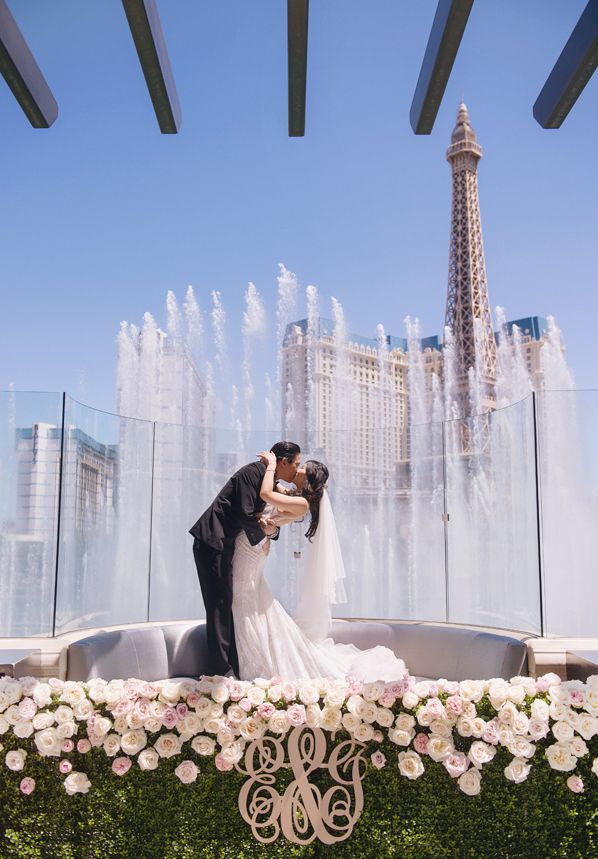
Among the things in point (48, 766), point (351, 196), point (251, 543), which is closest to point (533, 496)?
point (251, 543)

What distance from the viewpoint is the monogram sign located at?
239 centimetres

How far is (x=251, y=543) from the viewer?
3.89 meters

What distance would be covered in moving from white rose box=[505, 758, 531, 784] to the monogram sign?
17.1 inches

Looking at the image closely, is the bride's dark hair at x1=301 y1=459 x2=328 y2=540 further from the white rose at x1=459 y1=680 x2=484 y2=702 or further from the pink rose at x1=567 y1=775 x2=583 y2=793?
the pink rose at x1=567 y1=775 x2=583 y2=793

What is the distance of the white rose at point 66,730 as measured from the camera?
7.99 feet

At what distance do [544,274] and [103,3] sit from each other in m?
18.3

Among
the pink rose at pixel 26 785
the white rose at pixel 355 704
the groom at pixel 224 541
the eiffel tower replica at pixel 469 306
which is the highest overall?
the eiffel tower replica at pixel 469 306

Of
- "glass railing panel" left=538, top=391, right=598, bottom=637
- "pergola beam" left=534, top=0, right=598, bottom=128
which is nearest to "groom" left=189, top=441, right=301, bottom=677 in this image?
"pergola beam" left=534, top=0, right=598, bottom=128

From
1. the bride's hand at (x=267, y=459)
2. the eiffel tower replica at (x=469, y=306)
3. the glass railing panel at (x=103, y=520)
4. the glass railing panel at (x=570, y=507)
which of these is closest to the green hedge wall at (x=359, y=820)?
the bride's hand at (x=267, y=459)

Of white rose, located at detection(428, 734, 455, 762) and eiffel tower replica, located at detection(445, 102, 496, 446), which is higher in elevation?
eiffel tower replica, located at detection(445, 102, 496, 446)

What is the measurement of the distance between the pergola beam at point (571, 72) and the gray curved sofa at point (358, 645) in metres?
2.50

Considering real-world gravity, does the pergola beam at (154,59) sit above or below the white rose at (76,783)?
above

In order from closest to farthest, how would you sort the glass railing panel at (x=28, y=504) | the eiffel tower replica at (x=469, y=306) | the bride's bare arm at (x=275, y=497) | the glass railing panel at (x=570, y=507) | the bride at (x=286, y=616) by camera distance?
the bride's bare arm at (x=275, y=497)
the bride at (x=286, y=616)
the glass railing panel at (x=28, y=504)
the glass railing panel at (x=570, y=507)
the eiffel tower replica at (x=469, y=306)

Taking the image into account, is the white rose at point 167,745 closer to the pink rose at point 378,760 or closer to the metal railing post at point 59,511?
the pink rose at point 378,760
